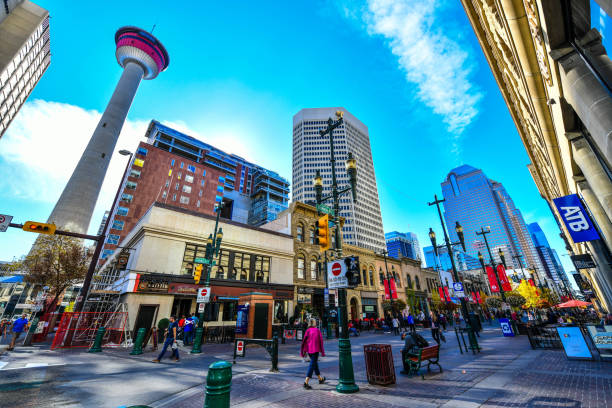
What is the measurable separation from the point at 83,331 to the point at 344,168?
100 metres

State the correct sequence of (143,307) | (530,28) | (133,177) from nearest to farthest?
(530,28)
(143,307)
(133,177)

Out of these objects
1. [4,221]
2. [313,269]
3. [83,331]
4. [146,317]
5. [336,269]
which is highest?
[313,269]

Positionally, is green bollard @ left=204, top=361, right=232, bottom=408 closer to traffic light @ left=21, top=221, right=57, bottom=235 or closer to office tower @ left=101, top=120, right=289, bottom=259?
traffic light @ left=21, top=221, right=57, bottom=235

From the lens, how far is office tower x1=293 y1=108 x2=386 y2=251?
106375mm

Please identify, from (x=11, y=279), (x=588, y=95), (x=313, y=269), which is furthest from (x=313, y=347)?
(x=11, y=279)

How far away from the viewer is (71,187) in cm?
6488

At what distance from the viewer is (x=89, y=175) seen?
66938 millimetres

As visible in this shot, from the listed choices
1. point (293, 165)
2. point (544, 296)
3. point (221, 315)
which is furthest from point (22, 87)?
point (544, 296)

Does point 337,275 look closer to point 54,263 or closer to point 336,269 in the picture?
point 336,269

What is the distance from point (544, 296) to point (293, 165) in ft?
314

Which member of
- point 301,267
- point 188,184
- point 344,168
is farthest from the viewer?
point 344,168

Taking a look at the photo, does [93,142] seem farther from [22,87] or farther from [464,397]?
[464,397]

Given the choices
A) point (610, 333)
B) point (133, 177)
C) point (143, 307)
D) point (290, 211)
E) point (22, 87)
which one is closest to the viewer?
point (610, 333)

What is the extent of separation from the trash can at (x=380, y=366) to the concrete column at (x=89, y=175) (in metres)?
79.8
